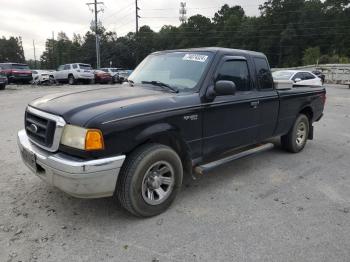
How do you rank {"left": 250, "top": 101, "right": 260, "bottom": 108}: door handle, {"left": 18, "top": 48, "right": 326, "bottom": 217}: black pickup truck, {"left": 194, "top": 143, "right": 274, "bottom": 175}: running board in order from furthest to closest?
{"left": 250, "top": 101, "right": 260, "bottom": 108}: door handle < {"left": 194, "top": 143, "right": 274, "bottom": 175}: running board < {"left": 18, "top": 48, "right": 326, "bottom": 217}: black pickup truck

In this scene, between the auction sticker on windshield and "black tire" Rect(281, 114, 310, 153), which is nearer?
the auction sticker on windshield

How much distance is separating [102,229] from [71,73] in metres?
24.2

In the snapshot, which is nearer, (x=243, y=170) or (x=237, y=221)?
(x=237, y=221)

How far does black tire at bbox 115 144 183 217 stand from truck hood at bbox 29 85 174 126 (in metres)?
0.46

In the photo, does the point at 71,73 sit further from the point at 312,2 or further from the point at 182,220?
the point at 312,2

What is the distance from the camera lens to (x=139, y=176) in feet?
10.7

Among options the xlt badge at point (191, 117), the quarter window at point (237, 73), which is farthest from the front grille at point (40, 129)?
the quarter window at point (237, 73)

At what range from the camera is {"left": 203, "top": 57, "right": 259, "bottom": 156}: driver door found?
4051 millimetres

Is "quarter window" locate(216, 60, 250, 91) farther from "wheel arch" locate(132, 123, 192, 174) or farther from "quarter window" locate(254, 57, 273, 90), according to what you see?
"wheel arch" locate(132, 123, 192, 174)

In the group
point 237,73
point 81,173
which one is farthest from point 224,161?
point 81,173

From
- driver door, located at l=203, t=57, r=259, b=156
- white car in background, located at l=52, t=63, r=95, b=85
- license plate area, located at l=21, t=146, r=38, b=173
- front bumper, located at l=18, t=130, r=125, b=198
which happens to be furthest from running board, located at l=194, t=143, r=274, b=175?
white car in background, located at l=52, t=63, r=95, b=85

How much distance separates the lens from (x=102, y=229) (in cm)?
328

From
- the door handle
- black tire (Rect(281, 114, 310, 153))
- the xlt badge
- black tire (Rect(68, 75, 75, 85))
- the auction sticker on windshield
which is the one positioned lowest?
black tire (Rect(68, 75, 75, 85))

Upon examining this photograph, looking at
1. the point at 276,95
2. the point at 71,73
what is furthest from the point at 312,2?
the point at 276,95
